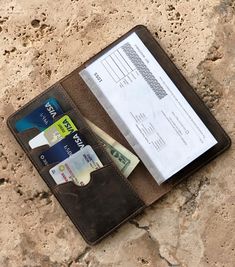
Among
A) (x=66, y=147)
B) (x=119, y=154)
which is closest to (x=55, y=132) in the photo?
(x=66, y=147)

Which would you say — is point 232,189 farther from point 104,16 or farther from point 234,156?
point 104,16

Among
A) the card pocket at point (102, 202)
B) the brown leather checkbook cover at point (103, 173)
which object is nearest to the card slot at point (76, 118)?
the brown leather checkbook cover at point (103, 173)

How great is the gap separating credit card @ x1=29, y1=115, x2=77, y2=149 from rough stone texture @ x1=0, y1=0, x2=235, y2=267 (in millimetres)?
68

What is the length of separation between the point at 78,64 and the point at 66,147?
0.66ft

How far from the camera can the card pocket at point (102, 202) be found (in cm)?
128

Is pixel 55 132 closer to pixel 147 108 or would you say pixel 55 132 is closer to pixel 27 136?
pixel 27 136

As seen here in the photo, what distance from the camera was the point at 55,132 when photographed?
4.27ft

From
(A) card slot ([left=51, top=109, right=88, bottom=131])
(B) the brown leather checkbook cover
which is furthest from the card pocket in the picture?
(A) card slot ([left=51, top=109, right=88, bottom=131])

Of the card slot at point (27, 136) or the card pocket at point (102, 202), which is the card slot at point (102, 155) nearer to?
the card pocket at point (102, 202)

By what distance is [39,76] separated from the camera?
1378 mm

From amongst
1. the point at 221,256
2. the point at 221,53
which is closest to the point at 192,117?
the point at 221,53

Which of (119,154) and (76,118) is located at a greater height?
(76,118)

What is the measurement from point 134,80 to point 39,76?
0.74 ft

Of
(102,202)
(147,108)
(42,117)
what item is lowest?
(102,202)
